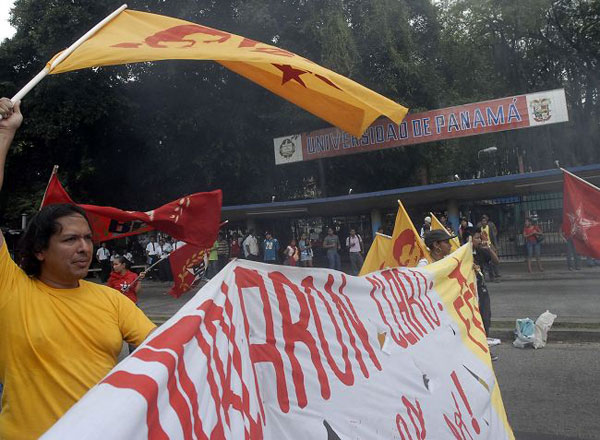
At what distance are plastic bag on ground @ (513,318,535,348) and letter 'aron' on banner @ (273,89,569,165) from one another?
10950 millimetres

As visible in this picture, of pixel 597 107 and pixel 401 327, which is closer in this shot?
pixel 401 327

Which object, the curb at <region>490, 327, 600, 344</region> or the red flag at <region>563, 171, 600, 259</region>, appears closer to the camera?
the red flag at <region>563, 171, 600, 259</region>

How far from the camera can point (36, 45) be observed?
20.5m

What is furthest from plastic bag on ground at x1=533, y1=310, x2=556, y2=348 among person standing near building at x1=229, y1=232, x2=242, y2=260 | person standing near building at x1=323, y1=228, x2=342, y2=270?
person standing near building at x1=229, y1=232, x2=242, y2=260

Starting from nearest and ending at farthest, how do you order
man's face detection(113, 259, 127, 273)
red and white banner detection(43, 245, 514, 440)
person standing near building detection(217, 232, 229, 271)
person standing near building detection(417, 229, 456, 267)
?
red and white banner detection(43, 245, 514, 440) < person standing near building detection(417, 229, 456, 267) < man's face detection(113, 259, 127, 273) < person standing near building detection(217, 232, 229, 271)

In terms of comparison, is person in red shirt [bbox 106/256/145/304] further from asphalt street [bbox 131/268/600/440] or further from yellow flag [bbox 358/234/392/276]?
asphalt street [bbox 131/268/600/440]

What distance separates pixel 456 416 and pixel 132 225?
2832mm

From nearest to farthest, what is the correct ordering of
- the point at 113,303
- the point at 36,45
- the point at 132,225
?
the point at 113,303 → the point at 132,225 → the point at 36,45

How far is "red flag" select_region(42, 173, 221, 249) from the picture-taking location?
13.8ft

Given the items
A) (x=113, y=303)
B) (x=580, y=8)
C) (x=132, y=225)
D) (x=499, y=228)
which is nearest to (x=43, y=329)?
(x=113, y=303)

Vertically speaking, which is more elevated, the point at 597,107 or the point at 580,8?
the point at 580,8

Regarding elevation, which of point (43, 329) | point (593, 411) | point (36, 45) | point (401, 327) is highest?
point (36, 45)

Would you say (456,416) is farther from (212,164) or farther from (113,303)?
(212,164)

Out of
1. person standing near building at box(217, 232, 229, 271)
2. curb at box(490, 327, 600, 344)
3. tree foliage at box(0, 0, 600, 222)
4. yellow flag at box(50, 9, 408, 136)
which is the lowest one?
curb at box(490, 327, 600, 344)
